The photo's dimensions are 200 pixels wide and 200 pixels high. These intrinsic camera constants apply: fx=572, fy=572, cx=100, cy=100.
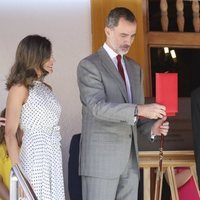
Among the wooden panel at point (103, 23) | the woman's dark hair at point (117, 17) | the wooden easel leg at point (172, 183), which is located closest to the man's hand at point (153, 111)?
the woman's dark hair at point (117, 17)

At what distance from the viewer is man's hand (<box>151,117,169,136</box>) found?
2.90m

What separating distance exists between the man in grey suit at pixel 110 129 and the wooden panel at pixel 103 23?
152 cm

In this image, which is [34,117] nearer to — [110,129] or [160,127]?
[110,129]

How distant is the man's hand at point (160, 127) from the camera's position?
290 cm

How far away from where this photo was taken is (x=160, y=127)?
2924 millimetres

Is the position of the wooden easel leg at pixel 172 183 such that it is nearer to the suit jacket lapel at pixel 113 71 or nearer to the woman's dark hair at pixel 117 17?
the suit jacket lapel at pixel 113 71

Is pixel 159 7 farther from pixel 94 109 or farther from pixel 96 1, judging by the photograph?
pixel 94 109

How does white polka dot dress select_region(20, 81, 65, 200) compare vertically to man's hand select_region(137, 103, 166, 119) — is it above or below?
below

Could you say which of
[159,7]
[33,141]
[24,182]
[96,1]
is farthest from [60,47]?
[24,182]

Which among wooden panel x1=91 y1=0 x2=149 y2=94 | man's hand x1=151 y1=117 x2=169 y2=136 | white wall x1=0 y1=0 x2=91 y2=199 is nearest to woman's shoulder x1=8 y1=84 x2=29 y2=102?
man's hand x1=151 y1=117 x2=169 y2=136

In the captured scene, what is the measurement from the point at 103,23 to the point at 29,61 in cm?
162

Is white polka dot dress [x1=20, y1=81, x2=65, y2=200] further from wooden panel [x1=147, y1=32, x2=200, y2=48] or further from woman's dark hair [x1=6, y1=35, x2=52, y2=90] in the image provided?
wooden panel [x1=147, y1=32, x2=200, y2=48]

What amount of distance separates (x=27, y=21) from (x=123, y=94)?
179cm

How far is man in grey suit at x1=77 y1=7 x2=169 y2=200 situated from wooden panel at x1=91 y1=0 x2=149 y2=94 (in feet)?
5.00
